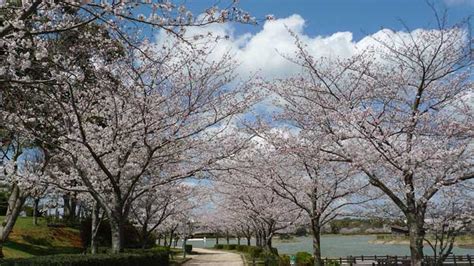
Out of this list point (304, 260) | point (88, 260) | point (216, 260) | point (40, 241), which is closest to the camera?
point (88, 260)

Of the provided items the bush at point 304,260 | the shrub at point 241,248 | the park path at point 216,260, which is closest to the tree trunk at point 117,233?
the bush at point 304,260

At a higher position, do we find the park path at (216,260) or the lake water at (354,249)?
the park path at (216,260)

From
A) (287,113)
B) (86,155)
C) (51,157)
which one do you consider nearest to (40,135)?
(86,155)

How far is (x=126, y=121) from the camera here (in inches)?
482

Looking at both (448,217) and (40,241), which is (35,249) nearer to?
(40,241)

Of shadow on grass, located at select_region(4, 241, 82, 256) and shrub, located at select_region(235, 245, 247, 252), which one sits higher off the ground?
shadow on grass, located at select_region(4, 241, 82, 256)

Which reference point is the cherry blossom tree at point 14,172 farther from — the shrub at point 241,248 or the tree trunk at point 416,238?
the shrub at point 241,248

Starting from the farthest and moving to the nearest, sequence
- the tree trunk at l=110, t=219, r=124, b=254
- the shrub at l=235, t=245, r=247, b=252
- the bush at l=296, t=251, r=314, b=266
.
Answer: the shrub at l=235, t=245, r=247, b=252
the bush at l=296, t=251, r=314, b=266
the tree trunk at l=110, t=219, r=124, b=254

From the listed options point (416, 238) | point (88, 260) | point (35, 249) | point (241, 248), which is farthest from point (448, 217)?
point (241, 248)

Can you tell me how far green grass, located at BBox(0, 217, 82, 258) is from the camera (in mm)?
22375

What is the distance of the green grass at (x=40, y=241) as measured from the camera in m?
22.4

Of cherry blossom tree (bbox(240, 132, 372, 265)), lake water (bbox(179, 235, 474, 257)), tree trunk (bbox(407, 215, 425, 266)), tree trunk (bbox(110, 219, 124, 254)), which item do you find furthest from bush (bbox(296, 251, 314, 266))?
lake water (bbox(179, 235, 474, 257))

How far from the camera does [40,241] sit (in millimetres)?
25078

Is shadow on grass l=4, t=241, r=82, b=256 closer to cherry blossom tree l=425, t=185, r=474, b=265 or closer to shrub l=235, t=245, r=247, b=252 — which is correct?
cherry blossom tree l=425, t=185, r=474, b=265
